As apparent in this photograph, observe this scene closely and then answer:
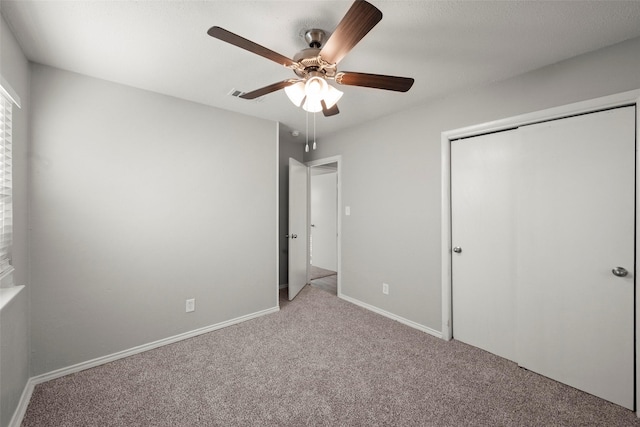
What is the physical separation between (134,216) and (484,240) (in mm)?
3167

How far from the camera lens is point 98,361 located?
7.29 ft

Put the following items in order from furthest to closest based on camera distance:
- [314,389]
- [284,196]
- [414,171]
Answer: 1. [284,196]
2. [414,171]
3. [314,389]

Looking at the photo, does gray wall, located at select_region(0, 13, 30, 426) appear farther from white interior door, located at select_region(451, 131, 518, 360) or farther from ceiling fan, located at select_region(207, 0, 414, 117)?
white interior door, located at select_region(451, 131, 518, 360)

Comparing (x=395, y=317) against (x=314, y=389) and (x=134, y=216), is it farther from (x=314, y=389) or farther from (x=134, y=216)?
(x=134, y=216)

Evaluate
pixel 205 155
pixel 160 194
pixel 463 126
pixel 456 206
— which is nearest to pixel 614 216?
pixel 456 206

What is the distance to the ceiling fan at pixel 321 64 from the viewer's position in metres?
→ 1.22

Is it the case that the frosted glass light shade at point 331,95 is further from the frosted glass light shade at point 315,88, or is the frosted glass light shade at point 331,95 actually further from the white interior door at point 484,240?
the white interior door at point 484,240

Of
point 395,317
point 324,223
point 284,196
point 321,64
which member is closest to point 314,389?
point 395,317

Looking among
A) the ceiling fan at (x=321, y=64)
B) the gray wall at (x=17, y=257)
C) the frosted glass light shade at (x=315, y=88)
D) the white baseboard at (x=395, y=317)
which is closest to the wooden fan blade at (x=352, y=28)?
the ceiling fan at (x=321, y=64)

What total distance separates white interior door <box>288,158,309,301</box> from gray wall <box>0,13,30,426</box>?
2.48 meters

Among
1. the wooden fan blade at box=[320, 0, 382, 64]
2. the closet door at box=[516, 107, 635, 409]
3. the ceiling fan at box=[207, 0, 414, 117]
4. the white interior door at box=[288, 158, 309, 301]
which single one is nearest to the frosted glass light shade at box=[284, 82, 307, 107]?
the ceiling fan at box=[207, 0, 414, 117]

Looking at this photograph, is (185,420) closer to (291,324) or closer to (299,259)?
(291,324)

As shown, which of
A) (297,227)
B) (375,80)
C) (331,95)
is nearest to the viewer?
(375,80)

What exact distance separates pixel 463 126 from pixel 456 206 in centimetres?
76
